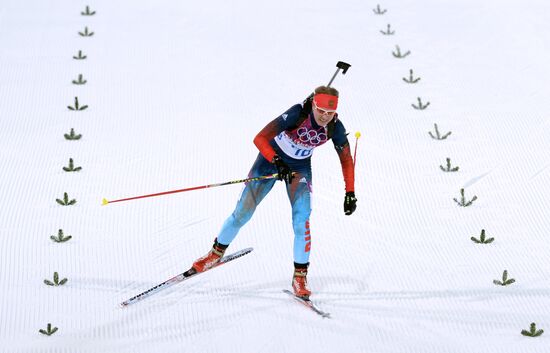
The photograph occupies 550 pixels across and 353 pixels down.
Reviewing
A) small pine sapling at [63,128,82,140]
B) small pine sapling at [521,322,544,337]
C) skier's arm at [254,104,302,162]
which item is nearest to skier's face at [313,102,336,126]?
skier's arm at [254,104,302,162]

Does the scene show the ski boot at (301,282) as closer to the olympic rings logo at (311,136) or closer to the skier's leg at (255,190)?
the skier's leg at (255,190)

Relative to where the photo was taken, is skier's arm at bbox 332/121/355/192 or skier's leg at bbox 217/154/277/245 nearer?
skier's arm at bbox 332/121/355/192

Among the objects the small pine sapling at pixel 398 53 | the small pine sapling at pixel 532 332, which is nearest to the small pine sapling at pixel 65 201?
the small pine sapling at pixel 532 332

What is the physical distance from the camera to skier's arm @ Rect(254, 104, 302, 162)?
7074mm

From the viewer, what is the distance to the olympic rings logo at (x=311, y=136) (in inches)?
280

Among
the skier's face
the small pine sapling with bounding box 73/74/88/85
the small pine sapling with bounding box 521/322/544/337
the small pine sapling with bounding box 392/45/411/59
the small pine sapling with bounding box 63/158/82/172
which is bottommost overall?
the small pine sapling with bounding box 521/322/544/337

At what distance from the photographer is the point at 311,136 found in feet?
23.4

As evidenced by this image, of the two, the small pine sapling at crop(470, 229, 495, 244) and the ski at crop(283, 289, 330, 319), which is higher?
the small pine sapling at crop(470, 229, 495, 244)

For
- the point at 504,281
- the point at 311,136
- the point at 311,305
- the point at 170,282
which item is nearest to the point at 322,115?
the point at 311,136

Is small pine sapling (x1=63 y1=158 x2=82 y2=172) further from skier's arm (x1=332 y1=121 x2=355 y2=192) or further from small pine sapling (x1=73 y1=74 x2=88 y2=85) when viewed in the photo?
skier's arm (x1=332 y1=121 x2=355 y2=192)

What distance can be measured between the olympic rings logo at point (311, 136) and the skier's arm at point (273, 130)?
0.10m

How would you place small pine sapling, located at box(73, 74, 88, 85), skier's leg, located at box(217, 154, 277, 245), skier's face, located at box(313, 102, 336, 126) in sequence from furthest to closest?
small pine sapling, located at box(73, 74, 88, 85), skier's leg, located at box(217, 154, 277, 245), skier's face, located at box(313, 102, 336, 126)

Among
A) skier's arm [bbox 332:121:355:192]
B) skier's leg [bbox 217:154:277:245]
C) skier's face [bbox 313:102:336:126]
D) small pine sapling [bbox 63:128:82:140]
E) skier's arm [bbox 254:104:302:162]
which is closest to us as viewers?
skier's face [bbox 313:102:336:126]

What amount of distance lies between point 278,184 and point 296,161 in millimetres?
2339
